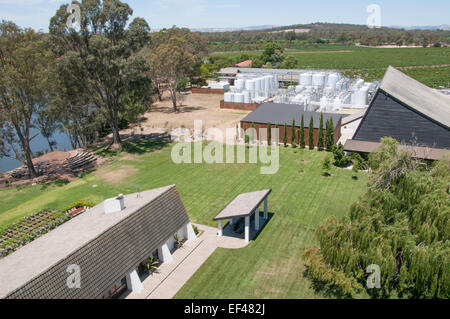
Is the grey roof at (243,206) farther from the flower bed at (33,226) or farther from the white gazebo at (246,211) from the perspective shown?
the flower bed at (33,226)

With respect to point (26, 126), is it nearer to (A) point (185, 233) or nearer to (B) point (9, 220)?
(B) point (9, 220)

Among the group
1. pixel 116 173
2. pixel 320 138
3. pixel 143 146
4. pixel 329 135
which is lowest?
pixel 116 173

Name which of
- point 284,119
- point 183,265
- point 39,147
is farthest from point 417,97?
point 39,147

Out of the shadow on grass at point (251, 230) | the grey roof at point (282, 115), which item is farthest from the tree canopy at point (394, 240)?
the grey roof at point (282, 115)

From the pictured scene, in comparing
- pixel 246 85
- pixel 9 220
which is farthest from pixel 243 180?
pixel 246 85

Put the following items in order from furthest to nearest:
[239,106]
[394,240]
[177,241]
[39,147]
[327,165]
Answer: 1. [239,106]
2. [39,147]
3. [327,165]
4. [177,241]
5. [394,240]

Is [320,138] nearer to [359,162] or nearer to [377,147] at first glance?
[359,162]
